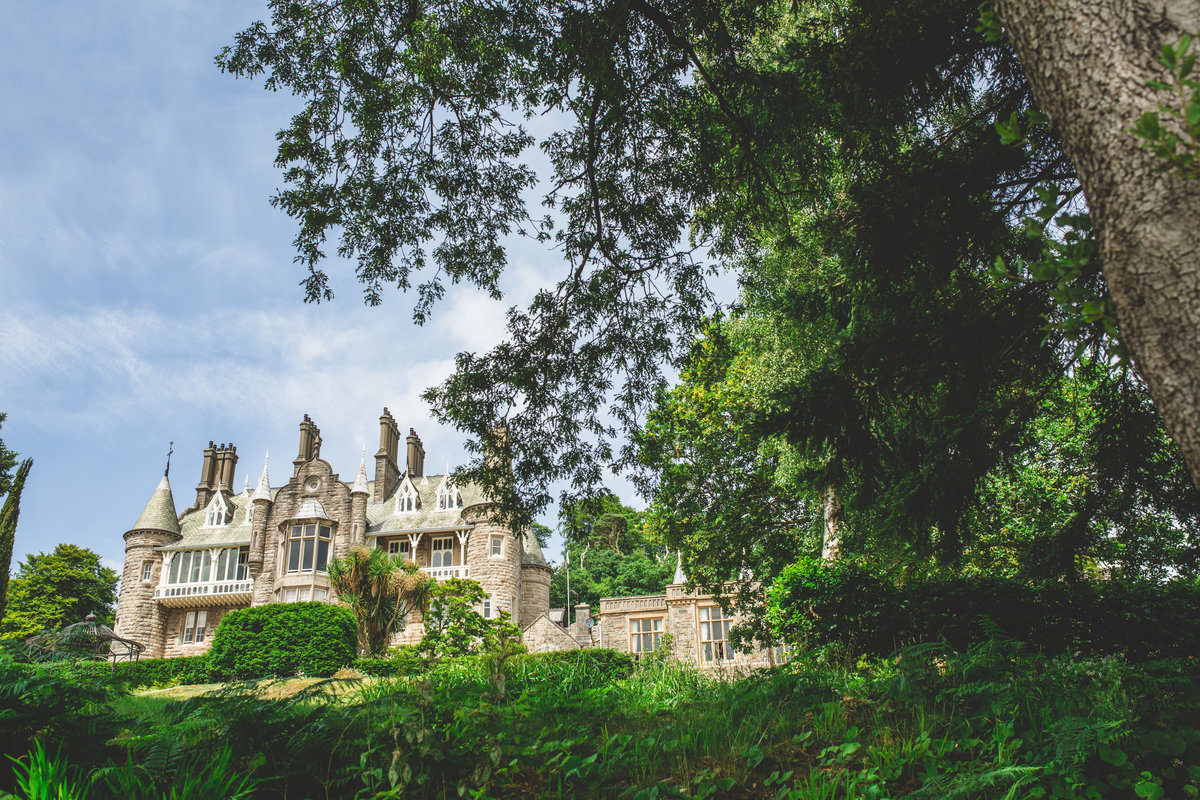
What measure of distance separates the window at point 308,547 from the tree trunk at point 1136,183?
31.9 metres

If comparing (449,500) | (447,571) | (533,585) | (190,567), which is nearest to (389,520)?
(449,500)

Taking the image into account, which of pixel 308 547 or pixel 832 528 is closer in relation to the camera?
pixel 832 528

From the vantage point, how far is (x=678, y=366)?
9000 millimetres

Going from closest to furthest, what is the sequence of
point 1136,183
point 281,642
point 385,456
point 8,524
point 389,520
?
1. point 1136,183
2. point 8,524
3. point 281,642
4. point 389,520
5. point 385,456

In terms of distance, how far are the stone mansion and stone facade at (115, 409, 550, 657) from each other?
5cm

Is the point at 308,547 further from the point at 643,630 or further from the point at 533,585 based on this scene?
the point at 643,630

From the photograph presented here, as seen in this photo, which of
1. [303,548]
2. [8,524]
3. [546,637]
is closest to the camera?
[8,524]

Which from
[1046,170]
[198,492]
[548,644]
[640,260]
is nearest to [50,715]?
[640,260]

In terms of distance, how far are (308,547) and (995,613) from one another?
28.2 meters

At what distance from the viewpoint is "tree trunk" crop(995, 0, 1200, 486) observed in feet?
6.16

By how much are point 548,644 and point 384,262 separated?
2013cm

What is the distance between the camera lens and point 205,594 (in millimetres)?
31438

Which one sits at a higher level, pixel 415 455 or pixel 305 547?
pixel 415 455

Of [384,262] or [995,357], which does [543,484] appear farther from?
→ [995,357]
